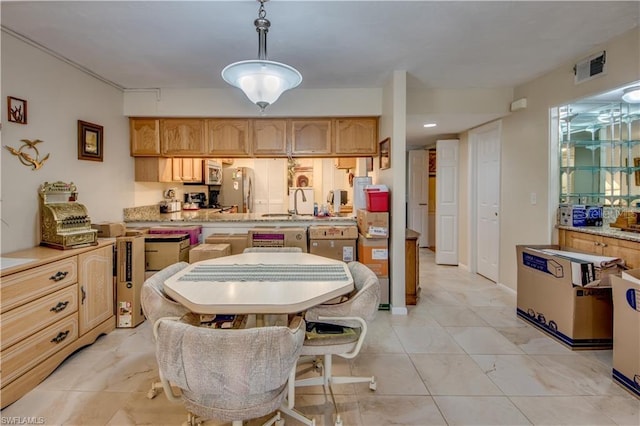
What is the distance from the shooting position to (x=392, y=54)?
3027 millimetres

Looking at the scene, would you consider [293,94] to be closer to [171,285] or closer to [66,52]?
[66,52]

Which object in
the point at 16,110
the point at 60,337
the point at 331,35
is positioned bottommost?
the point at 60,337

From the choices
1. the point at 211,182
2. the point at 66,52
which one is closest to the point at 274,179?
the point at 211,182

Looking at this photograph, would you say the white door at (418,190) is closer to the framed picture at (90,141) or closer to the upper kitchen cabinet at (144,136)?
the upper kitchen cabinet at (144,136)

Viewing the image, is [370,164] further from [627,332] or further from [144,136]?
[627,332]

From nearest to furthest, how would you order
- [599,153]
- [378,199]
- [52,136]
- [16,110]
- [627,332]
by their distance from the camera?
1. [627,332]
2. [16,110]
3. [52,136]
4. [599,153]
5. [378,199]

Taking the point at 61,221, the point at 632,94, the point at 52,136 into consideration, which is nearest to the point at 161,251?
the point at 61,221

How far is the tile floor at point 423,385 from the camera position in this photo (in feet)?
6.29

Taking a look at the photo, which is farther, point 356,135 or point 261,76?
point 356,135

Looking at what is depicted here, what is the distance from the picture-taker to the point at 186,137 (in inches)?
162

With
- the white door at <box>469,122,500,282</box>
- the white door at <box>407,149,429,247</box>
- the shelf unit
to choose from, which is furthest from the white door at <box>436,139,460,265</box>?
the shelf unit

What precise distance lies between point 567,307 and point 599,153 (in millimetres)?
1692

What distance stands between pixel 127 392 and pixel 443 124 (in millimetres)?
4500

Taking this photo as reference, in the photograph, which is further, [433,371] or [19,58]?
[19,58]
